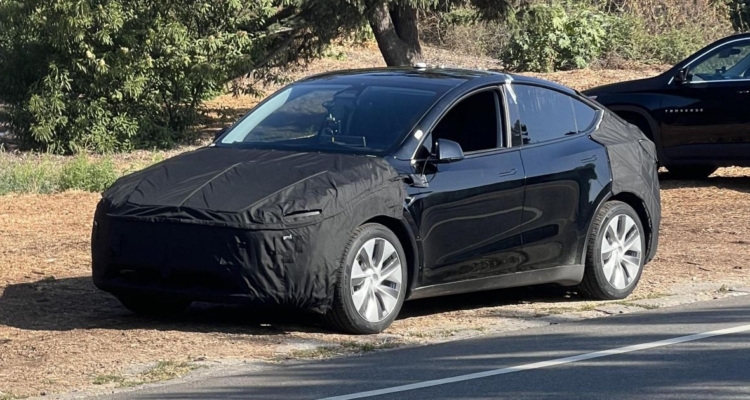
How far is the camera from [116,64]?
20766mm

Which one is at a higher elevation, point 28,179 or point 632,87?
point 632,87

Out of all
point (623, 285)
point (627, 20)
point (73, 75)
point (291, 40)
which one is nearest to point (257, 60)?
point (291, 40)

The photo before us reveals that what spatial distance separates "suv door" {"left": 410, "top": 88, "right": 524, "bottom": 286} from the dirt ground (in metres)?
0.41

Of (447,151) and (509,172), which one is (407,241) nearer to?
(447,151)

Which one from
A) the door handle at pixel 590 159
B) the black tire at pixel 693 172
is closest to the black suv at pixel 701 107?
the black tire at pixel 693 172

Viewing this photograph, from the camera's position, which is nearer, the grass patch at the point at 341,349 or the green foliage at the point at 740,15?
the grass patch at the point at 341,349

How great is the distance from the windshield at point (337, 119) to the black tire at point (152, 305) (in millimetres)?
1155

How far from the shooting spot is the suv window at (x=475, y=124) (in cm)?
924

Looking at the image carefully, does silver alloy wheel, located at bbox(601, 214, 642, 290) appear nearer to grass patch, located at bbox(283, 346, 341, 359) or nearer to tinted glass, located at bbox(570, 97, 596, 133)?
tinted glass, located at bbox(570, 97, 596, 133)

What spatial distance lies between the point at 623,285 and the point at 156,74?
12.9 meters

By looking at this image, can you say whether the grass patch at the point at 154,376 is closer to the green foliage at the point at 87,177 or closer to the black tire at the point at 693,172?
the green foliage at the point at 87,177

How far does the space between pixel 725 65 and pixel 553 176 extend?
7343mm

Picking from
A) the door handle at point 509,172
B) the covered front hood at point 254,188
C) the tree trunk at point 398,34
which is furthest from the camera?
the tree trunk at point 398,34

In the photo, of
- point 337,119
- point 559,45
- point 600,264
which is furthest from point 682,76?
point 559,45
